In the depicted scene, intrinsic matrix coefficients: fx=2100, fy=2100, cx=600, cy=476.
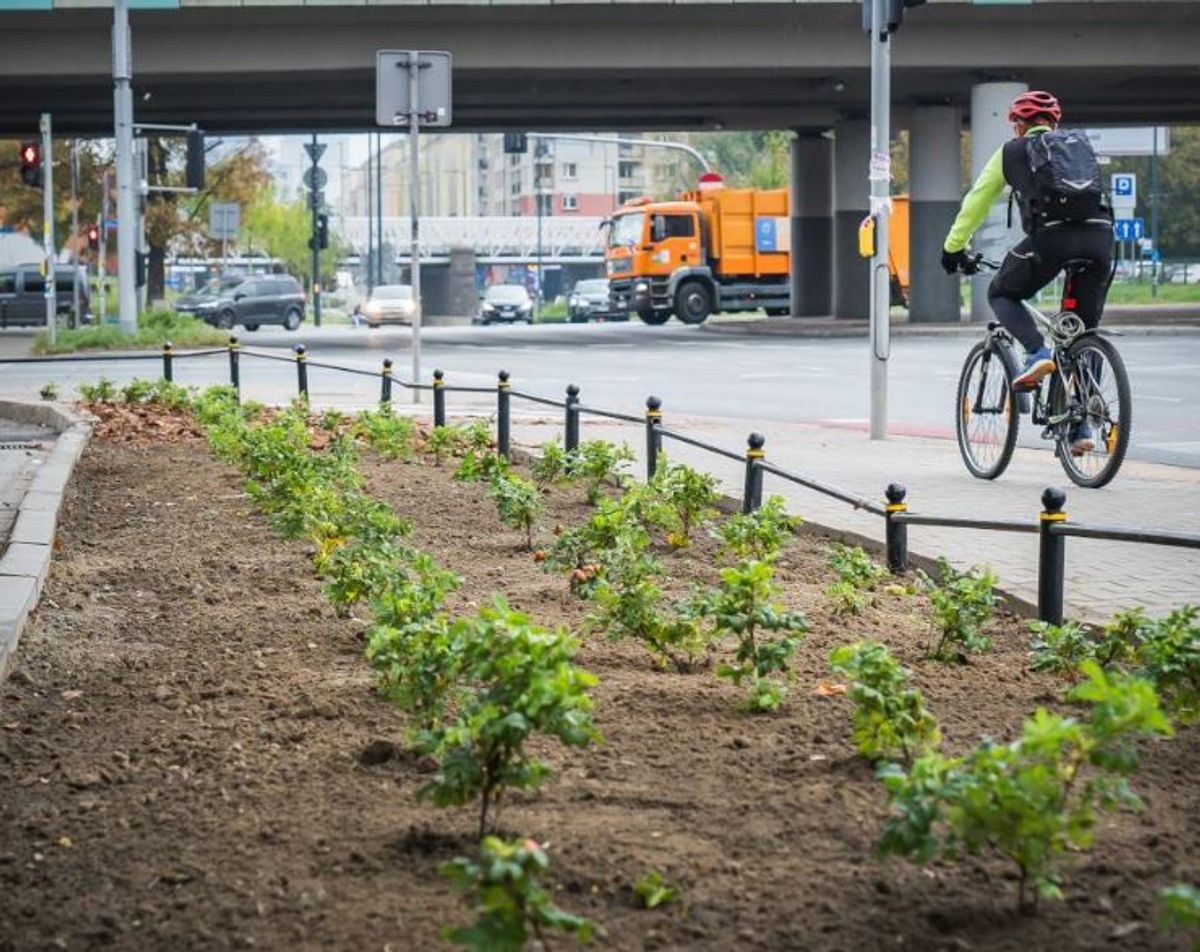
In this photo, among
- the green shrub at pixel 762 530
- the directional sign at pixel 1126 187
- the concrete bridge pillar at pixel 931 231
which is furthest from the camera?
the directional sign at pixel 1126 187

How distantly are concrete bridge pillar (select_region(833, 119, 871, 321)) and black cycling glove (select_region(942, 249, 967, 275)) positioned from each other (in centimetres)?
3879

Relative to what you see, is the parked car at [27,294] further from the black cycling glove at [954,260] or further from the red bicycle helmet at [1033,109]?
the red bicycle helmet at [1033,109]

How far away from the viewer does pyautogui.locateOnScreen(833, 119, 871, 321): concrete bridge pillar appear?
5094 centimetres

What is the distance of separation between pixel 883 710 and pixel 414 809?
107 cm

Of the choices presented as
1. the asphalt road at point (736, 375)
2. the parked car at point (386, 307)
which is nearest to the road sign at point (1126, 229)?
the asphalt road at point (736, 375)

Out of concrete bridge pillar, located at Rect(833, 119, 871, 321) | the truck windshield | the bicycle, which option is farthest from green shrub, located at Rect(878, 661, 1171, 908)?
the truck windshield

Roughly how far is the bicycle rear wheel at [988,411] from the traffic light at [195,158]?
28.5m

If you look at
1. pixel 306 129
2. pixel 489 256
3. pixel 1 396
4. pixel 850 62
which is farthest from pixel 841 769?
pixel 489 256

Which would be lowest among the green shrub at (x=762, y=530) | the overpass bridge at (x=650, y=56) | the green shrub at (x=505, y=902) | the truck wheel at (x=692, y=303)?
the green shrub at (x=505, y=902)

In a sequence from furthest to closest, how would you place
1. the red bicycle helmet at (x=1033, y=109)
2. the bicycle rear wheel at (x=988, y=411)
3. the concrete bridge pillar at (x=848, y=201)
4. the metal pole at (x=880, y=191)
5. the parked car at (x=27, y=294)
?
the parked car at (x=27, y=294) → the concrete bridge pillar at (x=848, y=201) → the metal pole at (x=880, y=191) → the bicycle rear wheel at (x=988, y=411) → the red bicycle helmet at (x=1033, y=109)

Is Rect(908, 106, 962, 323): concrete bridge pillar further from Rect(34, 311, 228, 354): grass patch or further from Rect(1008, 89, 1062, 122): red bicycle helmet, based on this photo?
Rect(1008, 89, 1062, 122): red bicycle helmet

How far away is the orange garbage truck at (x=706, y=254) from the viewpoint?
5638 cm

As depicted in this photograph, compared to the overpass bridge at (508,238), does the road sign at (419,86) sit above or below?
below

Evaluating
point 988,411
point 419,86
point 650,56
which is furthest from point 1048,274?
point 650,56
